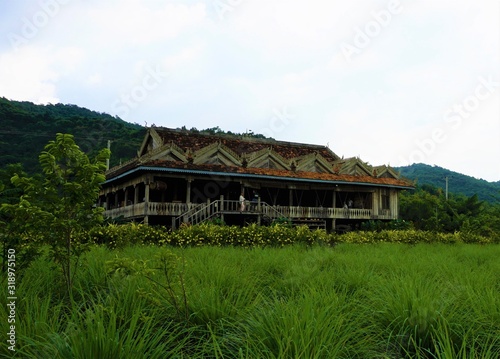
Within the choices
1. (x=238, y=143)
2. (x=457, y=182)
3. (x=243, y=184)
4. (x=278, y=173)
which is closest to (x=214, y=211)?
(x=243, y=184)

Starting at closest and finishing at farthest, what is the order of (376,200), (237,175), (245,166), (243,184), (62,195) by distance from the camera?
(62,195) → (237,175) → (243,184) → (245,166) → (376,200)

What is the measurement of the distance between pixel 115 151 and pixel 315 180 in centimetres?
2260

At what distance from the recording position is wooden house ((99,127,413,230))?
819 inches

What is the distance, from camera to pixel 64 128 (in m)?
42.4

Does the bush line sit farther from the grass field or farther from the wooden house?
the grass field

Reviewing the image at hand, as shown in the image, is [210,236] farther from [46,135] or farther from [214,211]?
[46,135]

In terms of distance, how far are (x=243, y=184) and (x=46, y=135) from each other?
2507 centimetres

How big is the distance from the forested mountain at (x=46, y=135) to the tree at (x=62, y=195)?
106 feet

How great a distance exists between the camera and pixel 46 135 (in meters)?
39.6

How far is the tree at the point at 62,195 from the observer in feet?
16.4

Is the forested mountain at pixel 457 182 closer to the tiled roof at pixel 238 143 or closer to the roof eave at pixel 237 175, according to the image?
the tiled roof at pixel 238 143

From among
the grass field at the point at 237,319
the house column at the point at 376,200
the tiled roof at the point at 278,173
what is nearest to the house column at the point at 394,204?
the tiled roof at the point at 278,173

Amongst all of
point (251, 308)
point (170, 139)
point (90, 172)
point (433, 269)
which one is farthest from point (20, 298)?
point (170, 139)

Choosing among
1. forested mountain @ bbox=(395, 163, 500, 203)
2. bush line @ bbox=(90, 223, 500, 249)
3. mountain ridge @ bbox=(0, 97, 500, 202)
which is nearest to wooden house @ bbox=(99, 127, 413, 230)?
bush line @ bbox=(90, 223, 500, 249)
